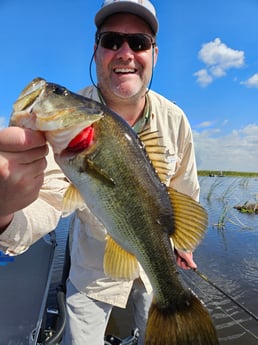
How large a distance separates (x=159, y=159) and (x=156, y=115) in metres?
1.43

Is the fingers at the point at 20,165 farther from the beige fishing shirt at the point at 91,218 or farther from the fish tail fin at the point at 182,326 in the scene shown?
the fish tail fin at the point at 182,326

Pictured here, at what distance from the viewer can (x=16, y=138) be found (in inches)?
56.7

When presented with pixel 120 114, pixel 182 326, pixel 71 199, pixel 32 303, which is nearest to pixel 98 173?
pixel 71 199

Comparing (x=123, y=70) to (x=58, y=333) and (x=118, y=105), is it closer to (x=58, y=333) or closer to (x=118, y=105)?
(x=118, y=105)

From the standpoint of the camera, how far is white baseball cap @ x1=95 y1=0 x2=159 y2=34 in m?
3.01

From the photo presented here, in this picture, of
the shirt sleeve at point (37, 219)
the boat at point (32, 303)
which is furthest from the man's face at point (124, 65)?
the boat at point (32, 303)

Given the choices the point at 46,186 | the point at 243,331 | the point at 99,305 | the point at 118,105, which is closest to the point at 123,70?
the point at 118,105

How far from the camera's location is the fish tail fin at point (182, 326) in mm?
1938

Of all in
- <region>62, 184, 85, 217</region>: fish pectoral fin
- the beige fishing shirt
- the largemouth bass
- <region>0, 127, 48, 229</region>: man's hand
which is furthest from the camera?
the beige fishing shirt

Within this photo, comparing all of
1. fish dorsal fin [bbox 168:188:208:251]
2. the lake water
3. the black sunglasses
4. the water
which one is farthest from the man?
the water

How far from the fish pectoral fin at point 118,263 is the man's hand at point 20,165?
2.08ft

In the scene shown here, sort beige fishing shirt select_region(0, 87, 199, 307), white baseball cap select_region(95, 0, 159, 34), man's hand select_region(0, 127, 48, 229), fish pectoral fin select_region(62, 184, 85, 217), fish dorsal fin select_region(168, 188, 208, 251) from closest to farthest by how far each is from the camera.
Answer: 1. man's hand select_region(0, 127, 48, 229)
2. fish pectoral fin select_region(62, 184, 85, 217)
3. fish dorsal fin select_region(168, 188, 208, 251)
4. beige fishing shirt select_region(0, 87, 199, 307)
5. white baseball cap select_region(95, 0, 159, 34)

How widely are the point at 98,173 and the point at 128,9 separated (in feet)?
6.78

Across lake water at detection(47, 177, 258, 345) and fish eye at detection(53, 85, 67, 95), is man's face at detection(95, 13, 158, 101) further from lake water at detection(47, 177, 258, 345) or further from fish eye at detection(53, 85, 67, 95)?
lake water at detection(47, 177, 258, 345)
